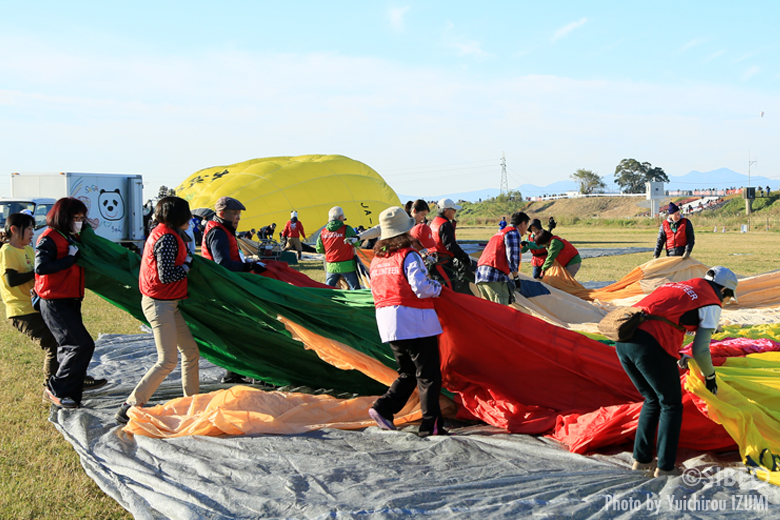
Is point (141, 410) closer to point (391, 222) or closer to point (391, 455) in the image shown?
point (391, 455)

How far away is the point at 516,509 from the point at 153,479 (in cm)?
190

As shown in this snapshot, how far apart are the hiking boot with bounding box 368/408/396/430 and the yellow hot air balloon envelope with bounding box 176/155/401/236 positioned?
16839mm

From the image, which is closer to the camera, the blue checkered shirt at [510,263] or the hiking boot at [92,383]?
the hiking boot at [92,383]

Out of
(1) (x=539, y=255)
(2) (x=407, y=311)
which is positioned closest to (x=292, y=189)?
(1) (x=539, y=255)

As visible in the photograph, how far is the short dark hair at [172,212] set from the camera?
425cm

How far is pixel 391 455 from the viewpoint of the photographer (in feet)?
12.4

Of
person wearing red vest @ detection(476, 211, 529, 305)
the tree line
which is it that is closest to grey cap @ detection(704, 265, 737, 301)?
person wearing red vest @ detection(476, 211, 529, 305)

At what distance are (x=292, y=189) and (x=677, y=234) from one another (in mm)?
13773

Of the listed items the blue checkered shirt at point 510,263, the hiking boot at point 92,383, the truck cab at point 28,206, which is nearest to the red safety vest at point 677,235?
the blue checkered shirt at point 510,263

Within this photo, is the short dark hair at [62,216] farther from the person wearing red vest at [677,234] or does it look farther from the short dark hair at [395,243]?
the person wearing red vest at [677,234]

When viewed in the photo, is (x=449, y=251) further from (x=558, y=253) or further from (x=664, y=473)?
(x=664, y=473)

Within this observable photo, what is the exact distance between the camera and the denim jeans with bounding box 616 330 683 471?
3.31m

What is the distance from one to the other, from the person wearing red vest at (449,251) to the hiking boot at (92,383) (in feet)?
12.2

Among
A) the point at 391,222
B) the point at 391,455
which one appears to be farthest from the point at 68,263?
the point at 391,455
